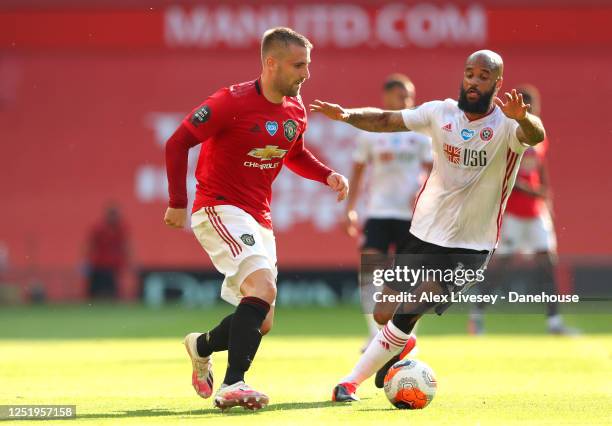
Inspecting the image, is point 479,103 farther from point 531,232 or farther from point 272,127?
point 531,232

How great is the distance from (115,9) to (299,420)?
17635 mm

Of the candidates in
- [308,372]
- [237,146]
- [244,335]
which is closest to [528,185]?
[308,372]

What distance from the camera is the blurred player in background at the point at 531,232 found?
50.4 ft

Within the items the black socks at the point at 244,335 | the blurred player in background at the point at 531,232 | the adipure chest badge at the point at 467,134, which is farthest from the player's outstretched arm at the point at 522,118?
the blurred player in background at the point at 531,232

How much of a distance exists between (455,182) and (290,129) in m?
1.13

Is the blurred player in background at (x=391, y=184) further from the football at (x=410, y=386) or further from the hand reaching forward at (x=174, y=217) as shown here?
the hand reaching forward at (x=174, y=217)

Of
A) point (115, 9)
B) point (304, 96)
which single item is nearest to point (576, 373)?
point (304, 96)

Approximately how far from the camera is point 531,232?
1577 cm

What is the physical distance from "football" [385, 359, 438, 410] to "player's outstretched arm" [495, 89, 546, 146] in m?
1.57

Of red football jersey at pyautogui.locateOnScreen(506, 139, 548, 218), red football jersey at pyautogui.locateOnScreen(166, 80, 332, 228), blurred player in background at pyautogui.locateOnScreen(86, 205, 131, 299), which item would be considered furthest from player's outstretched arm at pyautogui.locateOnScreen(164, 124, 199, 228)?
blurred player in background at pyautogui.locateOnScreen(86, 205, 131, 299)

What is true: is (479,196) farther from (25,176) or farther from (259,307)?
(25,176)

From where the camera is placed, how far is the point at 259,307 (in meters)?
8.06

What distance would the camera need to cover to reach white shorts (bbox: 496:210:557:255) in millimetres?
15609

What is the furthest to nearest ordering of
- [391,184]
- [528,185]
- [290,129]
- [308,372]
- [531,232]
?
[531,232]
[528,185]
[391,184]
[308,372]
[290,129]
